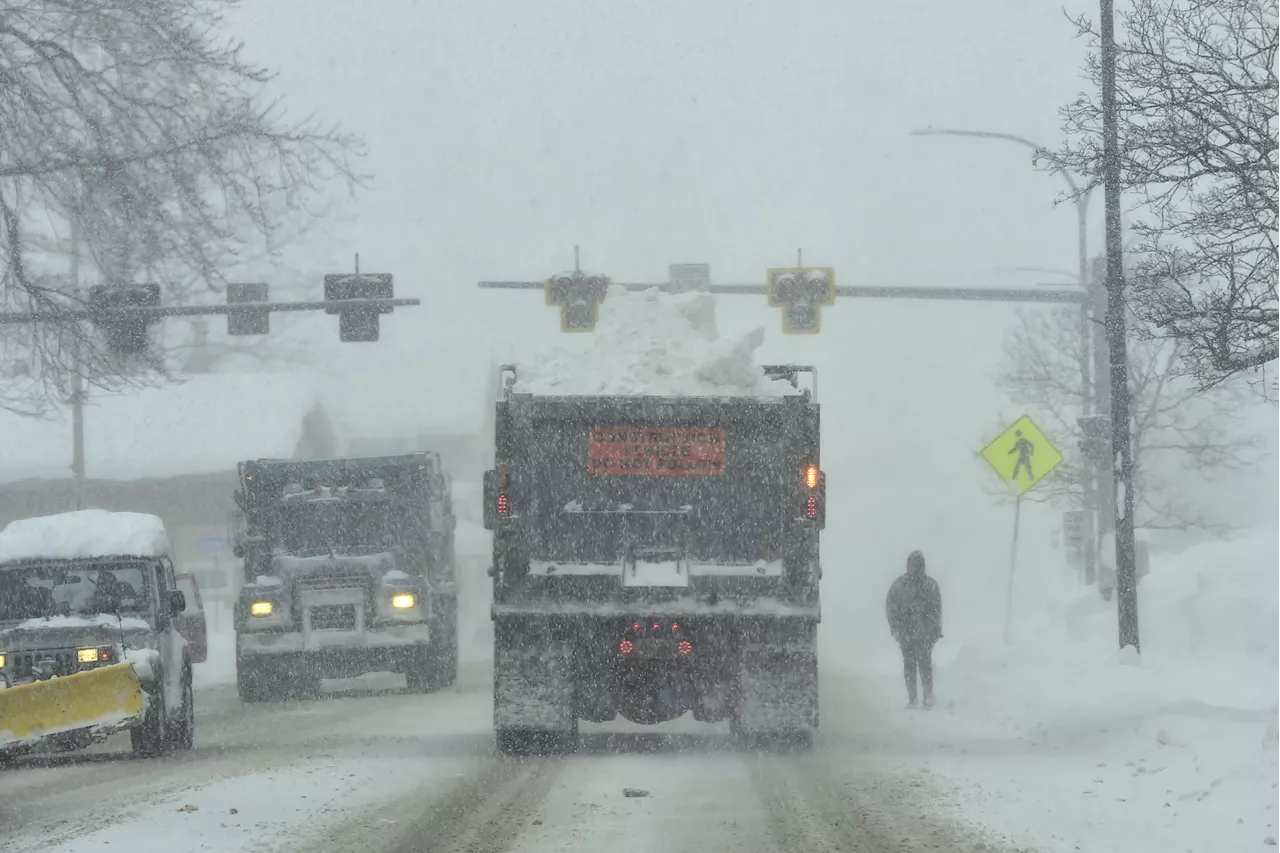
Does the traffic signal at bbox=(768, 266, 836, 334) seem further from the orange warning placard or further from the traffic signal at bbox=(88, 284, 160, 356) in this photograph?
the orange warning placard

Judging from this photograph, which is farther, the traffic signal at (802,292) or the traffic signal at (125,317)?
the traffic signal at (802,292)

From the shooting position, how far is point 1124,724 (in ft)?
44.6

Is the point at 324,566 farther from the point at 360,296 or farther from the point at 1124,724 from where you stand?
the point at 1124,724

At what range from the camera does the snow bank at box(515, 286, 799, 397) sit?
44.7ft

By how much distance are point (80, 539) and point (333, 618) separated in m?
4.80

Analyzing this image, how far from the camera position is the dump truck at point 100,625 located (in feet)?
41.7

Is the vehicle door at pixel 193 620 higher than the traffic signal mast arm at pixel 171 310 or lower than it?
lower

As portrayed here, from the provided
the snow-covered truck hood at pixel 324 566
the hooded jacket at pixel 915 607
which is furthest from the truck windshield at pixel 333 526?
the hooded jacket at pixel 915 607

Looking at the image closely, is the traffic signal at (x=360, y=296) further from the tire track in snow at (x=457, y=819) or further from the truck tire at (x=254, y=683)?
the tire track in snow at (x=457, y=819)

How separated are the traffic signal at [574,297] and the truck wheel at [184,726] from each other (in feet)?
35.3

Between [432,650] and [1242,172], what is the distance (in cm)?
1149

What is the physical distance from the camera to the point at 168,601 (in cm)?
1495

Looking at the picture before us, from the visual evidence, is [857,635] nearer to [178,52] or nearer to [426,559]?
[426,559]

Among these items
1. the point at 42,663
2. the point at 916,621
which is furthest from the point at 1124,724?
the point at 42,663
